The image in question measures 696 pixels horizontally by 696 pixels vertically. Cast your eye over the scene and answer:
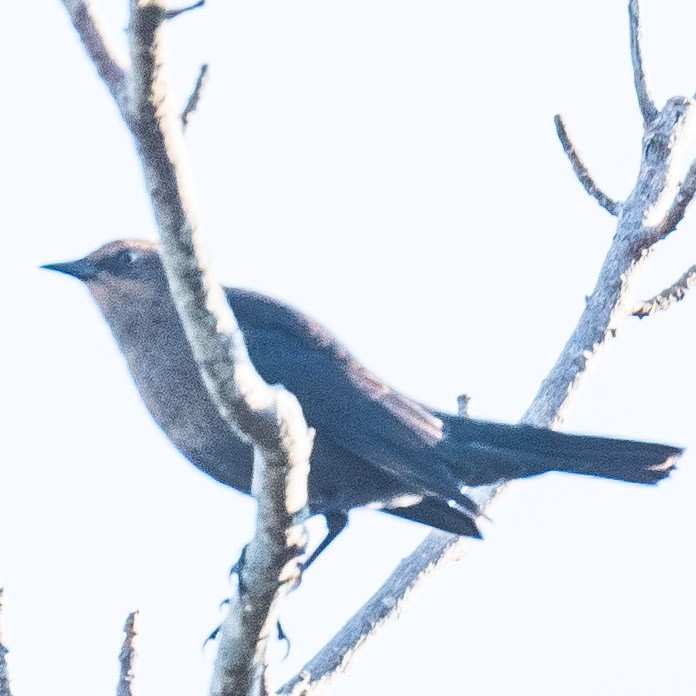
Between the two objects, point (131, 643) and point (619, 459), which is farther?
point (619, 459)

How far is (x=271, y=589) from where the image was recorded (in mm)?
3615

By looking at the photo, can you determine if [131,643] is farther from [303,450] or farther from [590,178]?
[590,178]

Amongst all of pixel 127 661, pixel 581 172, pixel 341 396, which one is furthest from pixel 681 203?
pixel 127 661

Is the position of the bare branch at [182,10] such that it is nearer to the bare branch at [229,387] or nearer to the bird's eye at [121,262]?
the bare branch at [229,387]

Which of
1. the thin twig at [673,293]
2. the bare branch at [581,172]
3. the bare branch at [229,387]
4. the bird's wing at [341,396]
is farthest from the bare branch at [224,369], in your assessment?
the bare branch at [581,172]

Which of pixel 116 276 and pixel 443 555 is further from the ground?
pixel 116 276

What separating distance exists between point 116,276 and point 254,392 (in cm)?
284

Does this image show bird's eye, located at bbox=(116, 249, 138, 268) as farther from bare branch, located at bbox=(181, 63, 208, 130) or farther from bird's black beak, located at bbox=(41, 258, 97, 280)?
bare branch, located at bbox=(181, 63, 208, 130)

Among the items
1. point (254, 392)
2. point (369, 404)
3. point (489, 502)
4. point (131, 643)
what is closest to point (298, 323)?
point (369, 404)

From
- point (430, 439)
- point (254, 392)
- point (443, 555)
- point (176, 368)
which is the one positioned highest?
point (254, 392)

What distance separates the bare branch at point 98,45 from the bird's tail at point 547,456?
2942mm

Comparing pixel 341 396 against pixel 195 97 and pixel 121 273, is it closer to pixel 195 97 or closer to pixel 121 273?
pixel 121 273

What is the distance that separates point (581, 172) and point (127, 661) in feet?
8.83

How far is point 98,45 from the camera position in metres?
2.82
